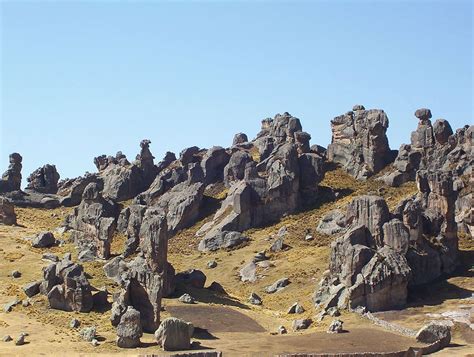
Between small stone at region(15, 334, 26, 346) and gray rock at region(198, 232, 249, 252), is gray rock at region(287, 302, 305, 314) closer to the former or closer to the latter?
small stone at region(15, 334, 26, 346)

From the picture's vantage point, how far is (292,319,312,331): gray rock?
2827 inches

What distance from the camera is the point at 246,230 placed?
4562 inches

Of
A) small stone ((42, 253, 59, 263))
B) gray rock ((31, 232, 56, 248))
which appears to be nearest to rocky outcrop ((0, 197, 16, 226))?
gray rock ((31, 232, 56, 248))

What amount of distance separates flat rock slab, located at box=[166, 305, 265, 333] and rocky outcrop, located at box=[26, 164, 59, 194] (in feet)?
298

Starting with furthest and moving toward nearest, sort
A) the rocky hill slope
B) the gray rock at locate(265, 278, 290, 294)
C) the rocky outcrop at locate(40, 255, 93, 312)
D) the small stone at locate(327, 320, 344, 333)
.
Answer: the gray rock at locate(265, 278, 290, 294) < the rocky hill slope < the rocky outcrop at locate(40, 255, 93, 312) < the small stone at locate(327, 320, 344, 333)

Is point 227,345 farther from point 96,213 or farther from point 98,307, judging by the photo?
point 96,213

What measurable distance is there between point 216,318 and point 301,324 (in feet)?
27.7

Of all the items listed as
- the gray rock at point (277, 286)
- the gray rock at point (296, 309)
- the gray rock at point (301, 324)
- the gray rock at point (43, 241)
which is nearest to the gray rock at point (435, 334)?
the gray rock at point (301, 324)

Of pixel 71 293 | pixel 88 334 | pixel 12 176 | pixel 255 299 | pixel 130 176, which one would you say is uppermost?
pixel 12 176

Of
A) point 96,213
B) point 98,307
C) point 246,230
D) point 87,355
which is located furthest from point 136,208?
point 87,355

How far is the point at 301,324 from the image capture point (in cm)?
7194

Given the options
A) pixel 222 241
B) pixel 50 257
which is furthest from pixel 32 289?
pixel 222 241

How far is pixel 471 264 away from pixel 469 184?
2190cm

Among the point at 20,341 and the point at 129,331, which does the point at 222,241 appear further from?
the point at 20,341
